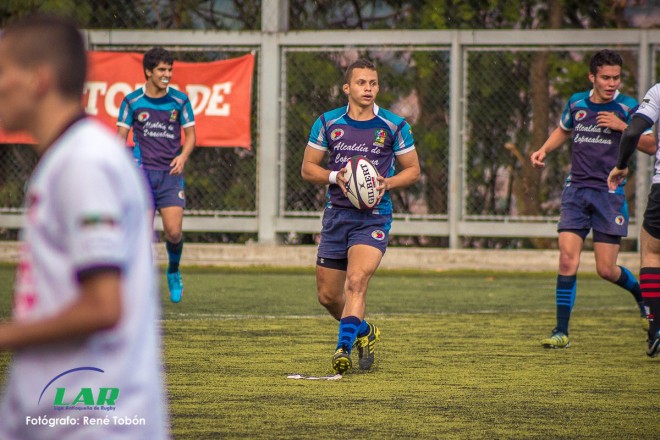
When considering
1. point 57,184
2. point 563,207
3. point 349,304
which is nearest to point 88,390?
point 57,184

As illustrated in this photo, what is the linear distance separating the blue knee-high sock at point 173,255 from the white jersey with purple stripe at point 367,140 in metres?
4.36

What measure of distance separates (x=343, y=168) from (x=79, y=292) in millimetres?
5099

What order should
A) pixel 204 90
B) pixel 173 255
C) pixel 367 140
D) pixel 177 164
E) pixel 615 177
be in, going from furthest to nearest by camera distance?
1. pixel 204 90
2. pixel 173 255
3. pixel 177 164
4. pixel 615 177
5. pixel 367 140

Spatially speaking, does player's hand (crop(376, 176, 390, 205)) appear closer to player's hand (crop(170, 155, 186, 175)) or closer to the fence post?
player's hand (crop(170, 155, 186, 175))

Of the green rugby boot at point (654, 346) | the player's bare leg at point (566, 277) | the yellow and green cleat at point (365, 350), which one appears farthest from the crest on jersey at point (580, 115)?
the yellow and green cleat at point (365, 350)

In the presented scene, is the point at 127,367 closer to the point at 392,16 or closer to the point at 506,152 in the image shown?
the point at 506,152

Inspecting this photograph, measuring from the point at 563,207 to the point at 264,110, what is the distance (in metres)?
8.28

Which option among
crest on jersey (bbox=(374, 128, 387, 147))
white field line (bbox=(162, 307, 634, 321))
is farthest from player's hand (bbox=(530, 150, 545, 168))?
white field line (bbox=(162, 307, 634, 321))

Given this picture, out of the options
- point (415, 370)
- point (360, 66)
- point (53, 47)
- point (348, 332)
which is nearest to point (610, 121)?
point (360, 66)

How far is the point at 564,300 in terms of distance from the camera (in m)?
9.14

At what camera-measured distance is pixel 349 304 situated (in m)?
7.44

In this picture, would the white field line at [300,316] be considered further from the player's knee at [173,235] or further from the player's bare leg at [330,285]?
the player's bare leg at [330,285]

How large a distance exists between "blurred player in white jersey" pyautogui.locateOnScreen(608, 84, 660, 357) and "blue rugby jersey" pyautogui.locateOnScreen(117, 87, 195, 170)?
483 cm

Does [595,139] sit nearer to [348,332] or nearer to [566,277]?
[566,277]
